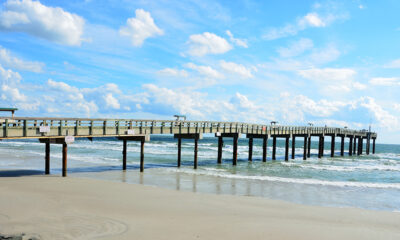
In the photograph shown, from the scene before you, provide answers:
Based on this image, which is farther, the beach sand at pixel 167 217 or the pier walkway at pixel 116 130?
the pier walkway at pixel 116 130

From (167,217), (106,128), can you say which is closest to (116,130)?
(106,128)

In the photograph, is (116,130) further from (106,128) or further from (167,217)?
(167,217)

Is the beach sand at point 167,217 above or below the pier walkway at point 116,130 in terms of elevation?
below

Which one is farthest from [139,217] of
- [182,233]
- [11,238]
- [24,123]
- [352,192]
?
[352,192]

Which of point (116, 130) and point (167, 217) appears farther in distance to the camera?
point (116, 130)

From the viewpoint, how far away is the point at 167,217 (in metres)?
10.7

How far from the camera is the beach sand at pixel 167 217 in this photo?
29.3 ft

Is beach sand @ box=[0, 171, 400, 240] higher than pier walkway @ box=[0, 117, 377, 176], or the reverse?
pier walkway @ box=[0, 117, 377, 176]

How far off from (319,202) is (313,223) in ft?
14.4

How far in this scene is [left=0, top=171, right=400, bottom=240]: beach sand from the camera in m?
8.92

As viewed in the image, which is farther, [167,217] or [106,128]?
[106,128]

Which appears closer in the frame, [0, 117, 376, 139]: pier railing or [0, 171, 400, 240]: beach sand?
[0, 171, 400, 240]: beach sand

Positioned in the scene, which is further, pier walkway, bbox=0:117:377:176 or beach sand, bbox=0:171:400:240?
pier walkway, bbox=0:117:377:176

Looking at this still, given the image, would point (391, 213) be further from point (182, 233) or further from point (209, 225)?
point (182, 233)
